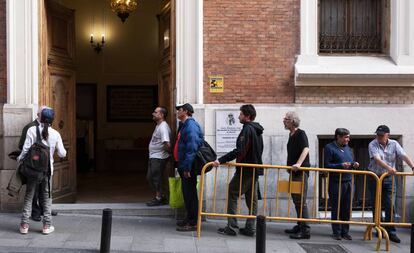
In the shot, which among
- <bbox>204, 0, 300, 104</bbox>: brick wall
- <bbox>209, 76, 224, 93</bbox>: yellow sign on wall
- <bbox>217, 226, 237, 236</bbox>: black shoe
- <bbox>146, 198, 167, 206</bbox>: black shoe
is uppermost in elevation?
<bbox>204, 0, 300, 104</bbox>: brick wall

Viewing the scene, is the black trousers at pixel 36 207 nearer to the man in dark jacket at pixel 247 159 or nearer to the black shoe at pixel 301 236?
the man in dark jacket at pixel 247 159

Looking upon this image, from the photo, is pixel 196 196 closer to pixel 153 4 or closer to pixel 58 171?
pixel 58 171

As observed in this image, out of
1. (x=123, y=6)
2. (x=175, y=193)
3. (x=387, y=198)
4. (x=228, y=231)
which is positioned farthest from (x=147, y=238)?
(x=123, y=6)

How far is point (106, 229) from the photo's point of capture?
7516 mm

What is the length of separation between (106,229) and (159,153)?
10.4 ft

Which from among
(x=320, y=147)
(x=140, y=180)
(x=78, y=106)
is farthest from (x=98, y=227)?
(x=78, y=106)

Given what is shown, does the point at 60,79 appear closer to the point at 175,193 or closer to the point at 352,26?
the point at 175,193

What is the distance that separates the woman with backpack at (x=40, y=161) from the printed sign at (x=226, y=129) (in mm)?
2719

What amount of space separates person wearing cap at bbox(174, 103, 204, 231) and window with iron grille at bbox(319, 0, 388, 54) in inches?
121

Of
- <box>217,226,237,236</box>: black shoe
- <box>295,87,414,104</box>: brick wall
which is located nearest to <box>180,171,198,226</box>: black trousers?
<box>217,226,237,236</box>: black shoe

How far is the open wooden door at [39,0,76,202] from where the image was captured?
10648 mm

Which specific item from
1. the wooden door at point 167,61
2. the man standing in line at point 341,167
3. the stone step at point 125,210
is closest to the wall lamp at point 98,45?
the wooden door at point 167,61

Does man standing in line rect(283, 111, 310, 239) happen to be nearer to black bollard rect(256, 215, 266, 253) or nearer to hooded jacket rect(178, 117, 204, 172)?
hooded jacket rect(178, 117, 204, 172)

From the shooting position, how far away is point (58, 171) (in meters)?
11.1
